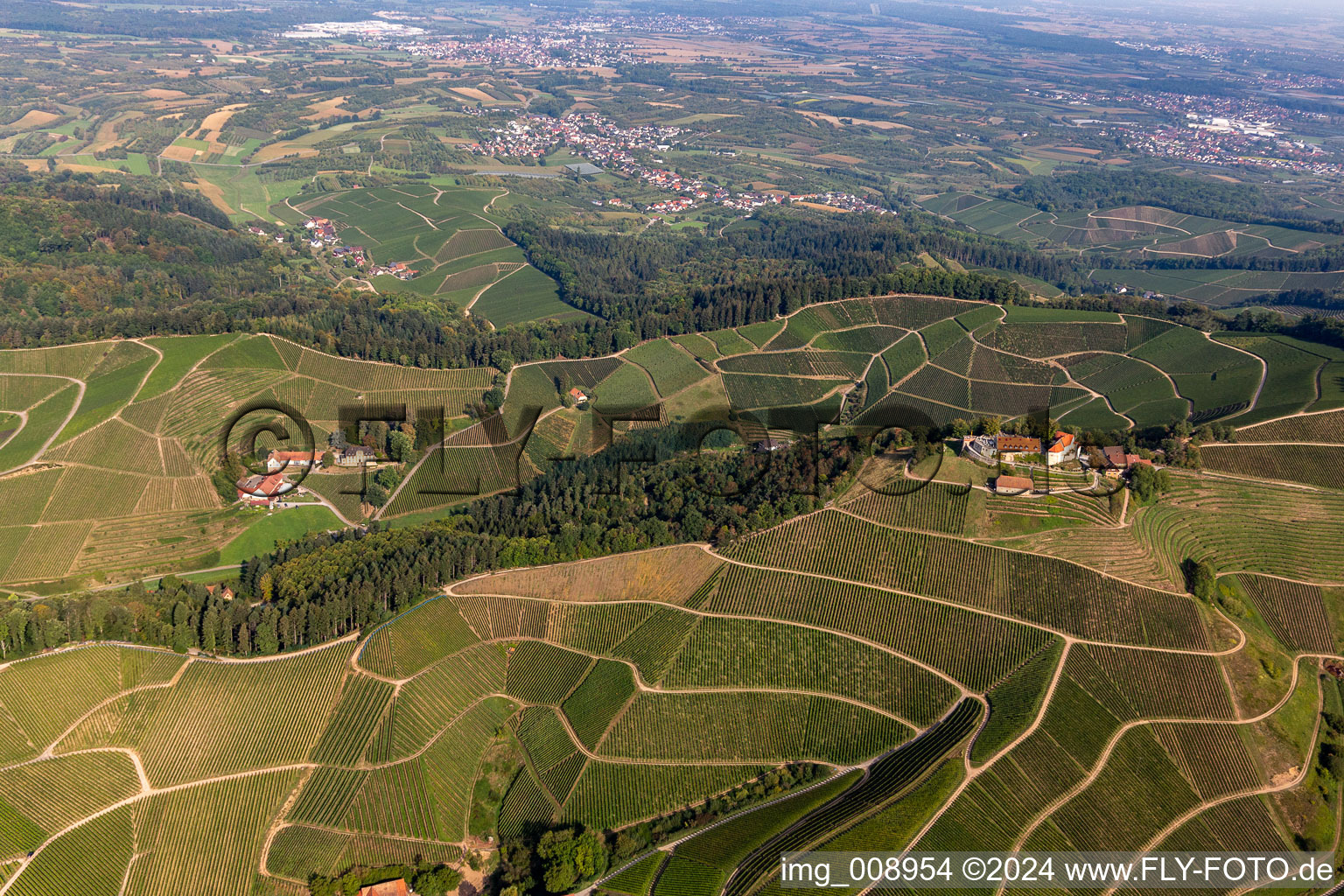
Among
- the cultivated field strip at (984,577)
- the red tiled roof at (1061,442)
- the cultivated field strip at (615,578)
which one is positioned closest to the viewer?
the cultivated field strip at (984,577)

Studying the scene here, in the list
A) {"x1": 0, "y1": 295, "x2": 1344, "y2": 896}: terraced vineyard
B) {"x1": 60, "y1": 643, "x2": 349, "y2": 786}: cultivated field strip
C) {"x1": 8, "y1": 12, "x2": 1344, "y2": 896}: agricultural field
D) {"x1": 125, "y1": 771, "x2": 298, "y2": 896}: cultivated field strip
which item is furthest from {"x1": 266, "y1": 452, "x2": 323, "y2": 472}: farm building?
{"x1": 125, "y1": 771, "x2": 298, "y2": 896}: cultivated field strip

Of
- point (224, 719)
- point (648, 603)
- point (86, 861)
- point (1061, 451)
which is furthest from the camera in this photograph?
point (1061, 451)

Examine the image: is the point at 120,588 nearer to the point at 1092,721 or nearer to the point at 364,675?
the point at 364,675

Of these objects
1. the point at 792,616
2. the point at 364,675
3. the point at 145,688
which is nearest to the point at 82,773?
the point at 145,688

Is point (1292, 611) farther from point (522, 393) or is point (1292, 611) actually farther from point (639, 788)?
point (522, 393)

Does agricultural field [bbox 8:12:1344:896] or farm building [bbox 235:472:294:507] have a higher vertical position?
agricultural field [bbox 8:12:1344:896]

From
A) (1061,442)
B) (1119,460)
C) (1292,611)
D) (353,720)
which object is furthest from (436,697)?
(1292,611)

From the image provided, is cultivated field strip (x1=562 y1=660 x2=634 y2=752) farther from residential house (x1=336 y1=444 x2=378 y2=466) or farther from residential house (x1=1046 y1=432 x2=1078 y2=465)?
residential house (x1=336 y1=444 x2=378 y2=466)

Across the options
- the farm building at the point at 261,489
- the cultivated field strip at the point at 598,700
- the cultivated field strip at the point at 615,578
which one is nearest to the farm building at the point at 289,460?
the farm building at the point at 261,489

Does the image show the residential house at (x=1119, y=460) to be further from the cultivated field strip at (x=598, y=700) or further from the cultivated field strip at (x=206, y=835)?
the cultivated field strip at (x=206, y=835)
